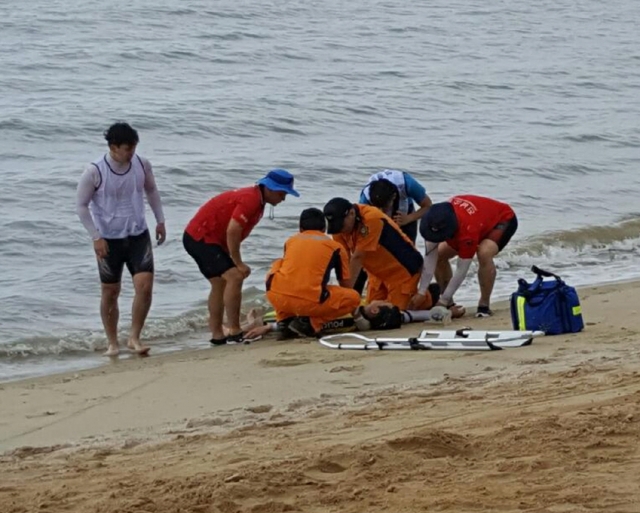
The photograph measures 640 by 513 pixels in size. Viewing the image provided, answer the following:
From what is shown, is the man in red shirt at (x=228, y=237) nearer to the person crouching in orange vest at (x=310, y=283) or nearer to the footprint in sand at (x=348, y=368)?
the person crouching in orange vest at (x=310, y=283)

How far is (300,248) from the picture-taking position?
878cm

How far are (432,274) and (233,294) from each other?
1.51 meters

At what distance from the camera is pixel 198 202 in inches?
618

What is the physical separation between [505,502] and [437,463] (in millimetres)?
585

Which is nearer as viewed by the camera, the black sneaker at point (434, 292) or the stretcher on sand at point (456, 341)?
the stretcher on sand at point (456, 341)

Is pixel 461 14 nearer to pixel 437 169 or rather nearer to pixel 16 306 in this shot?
pixel 437 169

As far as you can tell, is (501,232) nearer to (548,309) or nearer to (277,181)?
(548,309)

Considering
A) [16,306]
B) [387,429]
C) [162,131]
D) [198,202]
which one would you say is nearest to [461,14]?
[162,131]

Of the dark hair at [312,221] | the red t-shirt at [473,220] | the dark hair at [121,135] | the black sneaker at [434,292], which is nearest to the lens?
the dark hair at [121,135]

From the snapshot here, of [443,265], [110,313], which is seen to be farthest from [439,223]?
[110,313]

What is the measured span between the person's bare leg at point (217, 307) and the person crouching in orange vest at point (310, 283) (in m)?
0.46

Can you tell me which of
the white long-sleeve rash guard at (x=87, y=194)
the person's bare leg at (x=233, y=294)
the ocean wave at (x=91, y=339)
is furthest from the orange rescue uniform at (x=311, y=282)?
the white long-sleeve rash guard at (x=87, y=194)

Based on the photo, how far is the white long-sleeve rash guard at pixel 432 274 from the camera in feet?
30.9

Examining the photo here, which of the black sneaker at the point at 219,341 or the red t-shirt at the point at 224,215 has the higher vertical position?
the red t-shirt at the point at 224,215
